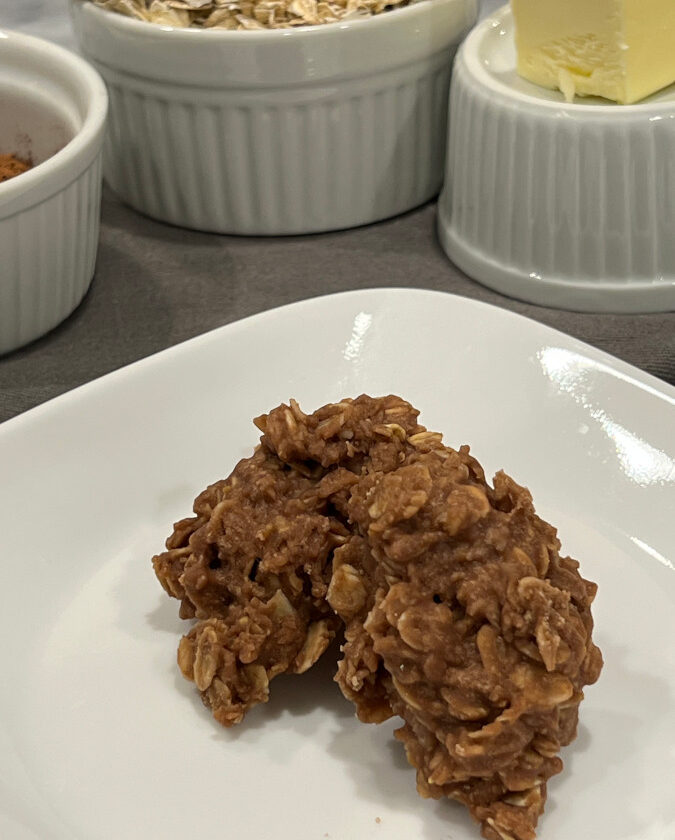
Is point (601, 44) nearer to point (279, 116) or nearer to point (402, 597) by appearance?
point (279, 116)

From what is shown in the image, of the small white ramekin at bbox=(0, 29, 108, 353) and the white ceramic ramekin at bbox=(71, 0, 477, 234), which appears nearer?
the small white ramekin at bbox=(0, 29, 108, 353)

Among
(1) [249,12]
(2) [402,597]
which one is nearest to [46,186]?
(1) [249,12]

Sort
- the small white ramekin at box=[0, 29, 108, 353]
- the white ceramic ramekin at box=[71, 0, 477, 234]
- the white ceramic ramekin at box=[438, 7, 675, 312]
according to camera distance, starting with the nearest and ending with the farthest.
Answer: the small white ramekin at box=[0, 29, 108, 353] → the white ceramic ramekin at box=[438, 7, 675, 312] → the white ceramic ramekin at box=[71, 0, 477, 234]

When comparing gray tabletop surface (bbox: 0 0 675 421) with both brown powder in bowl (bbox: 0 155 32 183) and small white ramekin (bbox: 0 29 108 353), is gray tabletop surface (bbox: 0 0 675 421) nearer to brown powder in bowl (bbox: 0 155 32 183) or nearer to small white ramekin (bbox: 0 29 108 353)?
small white ramekin (bbox: 0 29 108 353)

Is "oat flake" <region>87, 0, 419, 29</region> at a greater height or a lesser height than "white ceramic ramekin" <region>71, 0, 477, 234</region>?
greater

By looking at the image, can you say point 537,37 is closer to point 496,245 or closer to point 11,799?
point 496,245

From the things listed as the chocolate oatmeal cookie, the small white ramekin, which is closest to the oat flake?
the small white ramekin

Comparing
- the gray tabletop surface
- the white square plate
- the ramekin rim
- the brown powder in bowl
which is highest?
the ramekin rim

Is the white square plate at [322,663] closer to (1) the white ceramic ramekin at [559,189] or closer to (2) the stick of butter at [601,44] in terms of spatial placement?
(1) the white ceramic ramekin at [559,189]
